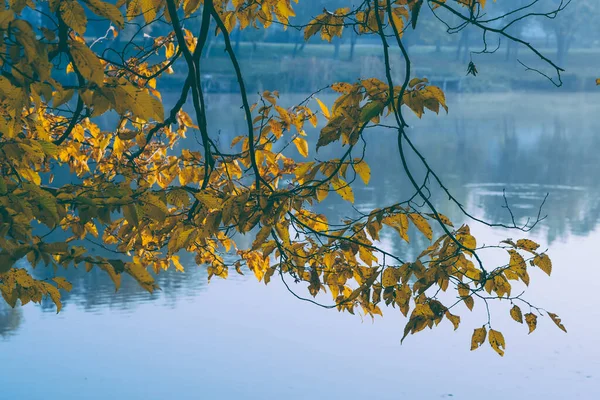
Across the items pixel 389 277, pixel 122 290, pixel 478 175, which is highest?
pixel 389 277

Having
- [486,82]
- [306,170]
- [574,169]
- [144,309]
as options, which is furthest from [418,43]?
[306,170]

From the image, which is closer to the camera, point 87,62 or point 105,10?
point 87,62

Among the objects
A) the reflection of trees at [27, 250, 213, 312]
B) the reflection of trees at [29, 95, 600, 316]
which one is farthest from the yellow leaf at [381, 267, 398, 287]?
Answer: the reflection of trees at [29, 95, 600, 316]

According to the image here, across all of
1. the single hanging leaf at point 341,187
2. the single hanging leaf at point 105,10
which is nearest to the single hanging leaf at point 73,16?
the single hanging leaf at point 105,10

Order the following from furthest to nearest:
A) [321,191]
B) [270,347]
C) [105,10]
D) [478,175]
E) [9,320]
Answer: [478,175] < [9,320] < [270,347] < [321,191] < [105,10]

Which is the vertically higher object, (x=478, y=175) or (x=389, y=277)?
(x=389, y=277)

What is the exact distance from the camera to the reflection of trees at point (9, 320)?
8.58 metres

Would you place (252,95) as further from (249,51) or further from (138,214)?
(138,214)

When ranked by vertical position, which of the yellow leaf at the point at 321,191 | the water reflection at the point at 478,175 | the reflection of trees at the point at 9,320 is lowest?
the reflection of trees at the point at 9,320

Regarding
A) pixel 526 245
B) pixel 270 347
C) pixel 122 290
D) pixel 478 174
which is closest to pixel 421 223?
pixel 526 245

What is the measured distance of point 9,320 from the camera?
29.0 ft

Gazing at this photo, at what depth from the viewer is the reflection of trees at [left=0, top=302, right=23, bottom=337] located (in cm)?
858

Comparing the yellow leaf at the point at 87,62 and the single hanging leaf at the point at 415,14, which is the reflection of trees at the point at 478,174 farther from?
the yellow leaf at the point at 87,62

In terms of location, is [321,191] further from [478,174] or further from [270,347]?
[478,174]
